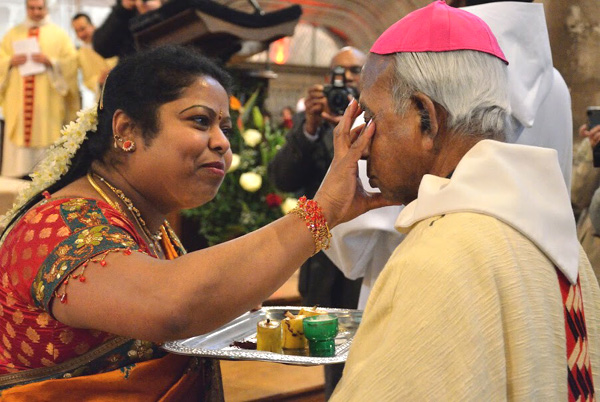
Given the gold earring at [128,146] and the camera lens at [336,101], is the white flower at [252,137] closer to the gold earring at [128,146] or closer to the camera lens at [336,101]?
the camera lens at [336,101]

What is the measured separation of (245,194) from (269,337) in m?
3.79

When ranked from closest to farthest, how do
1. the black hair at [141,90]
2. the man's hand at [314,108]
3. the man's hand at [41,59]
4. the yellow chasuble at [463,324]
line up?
1. the yellow chasuble at [463,324]
2. the black hair at [141,90]
3. the man's hand at [314,108]
4. the man's hand at [41,59]

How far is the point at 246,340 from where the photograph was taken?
2229 millimetres

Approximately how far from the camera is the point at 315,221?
1.84m

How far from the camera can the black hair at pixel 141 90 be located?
6.60 ft

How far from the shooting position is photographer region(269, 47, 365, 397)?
3.46m

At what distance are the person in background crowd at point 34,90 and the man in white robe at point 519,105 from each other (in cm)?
620

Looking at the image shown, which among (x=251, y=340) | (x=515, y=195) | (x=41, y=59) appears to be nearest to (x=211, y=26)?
(x=251, y=340)

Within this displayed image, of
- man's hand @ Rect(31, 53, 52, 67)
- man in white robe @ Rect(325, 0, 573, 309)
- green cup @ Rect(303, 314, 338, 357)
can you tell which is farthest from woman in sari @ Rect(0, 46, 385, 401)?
man's hand @ Rect(31, 53, 52, 67)

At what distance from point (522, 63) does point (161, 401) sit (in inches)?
60.7

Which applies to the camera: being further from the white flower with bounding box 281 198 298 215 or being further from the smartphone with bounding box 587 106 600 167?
the white flower with bounding box 281 198 298 215

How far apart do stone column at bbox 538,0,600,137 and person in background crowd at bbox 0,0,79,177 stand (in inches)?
229

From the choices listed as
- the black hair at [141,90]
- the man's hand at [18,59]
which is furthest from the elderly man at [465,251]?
the man's hand at [18,59]

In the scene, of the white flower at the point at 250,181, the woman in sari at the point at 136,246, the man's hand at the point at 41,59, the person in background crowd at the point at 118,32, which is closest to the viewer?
the woman in sari at the point at 136,246
